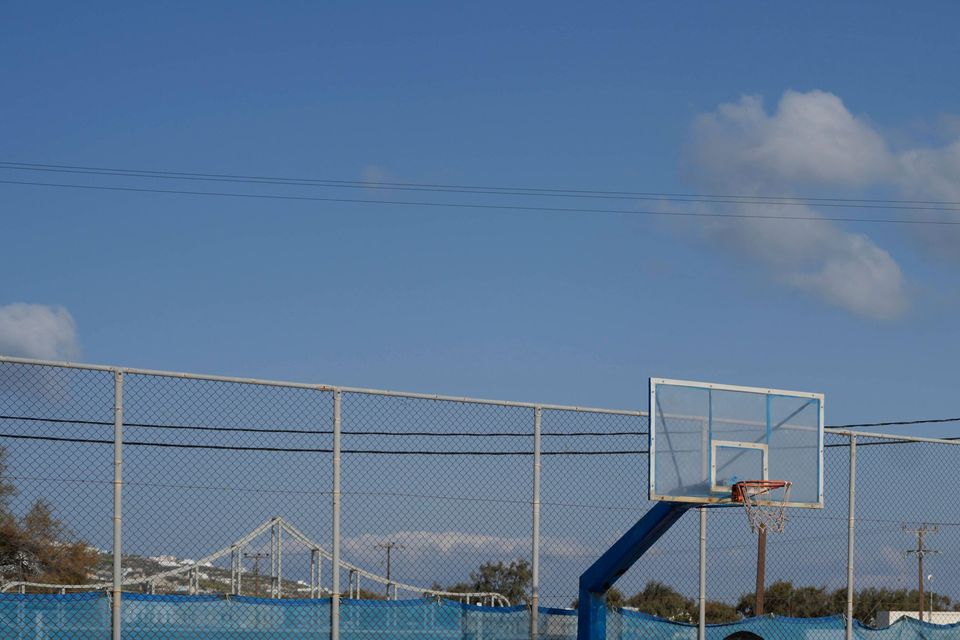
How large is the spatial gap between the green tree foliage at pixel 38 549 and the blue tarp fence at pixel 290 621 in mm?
676

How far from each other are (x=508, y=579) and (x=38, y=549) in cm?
476

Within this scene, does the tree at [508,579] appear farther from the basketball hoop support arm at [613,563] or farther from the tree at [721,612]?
the tree at [721,612]

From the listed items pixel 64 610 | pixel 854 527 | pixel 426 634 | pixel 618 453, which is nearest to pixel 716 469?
pixel 618 453

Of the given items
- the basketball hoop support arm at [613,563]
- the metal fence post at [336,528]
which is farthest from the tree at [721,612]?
the metal fence post at [336,528]

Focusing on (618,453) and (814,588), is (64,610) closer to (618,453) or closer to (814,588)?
(618,453)

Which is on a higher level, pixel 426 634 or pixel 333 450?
pixel 333 450

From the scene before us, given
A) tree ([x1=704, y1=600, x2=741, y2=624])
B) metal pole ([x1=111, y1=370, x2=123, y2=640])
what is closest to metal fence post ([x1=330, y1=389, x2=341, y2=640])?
metal pole ([x1=111, y1=370, x2=123, y2=640])

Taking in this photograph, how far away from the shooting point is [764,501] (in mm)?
15086

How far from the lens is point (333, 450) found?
41.4ft

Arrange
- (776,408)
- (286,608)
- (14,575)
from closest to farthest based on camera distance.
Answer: (286,608), (14,575), (776,408)

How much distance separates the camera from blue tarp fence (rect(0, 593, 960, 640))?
11.3 metres

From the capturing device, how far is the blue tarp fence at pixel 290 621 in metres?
11.3

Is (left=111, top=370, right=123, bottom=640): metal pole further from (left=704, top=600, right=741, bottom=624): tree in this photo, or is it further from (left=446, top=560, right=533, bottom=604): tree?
(left=704, top=600, right=741, bottom=624): tree

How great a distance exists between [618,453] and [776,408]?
2022 mm
